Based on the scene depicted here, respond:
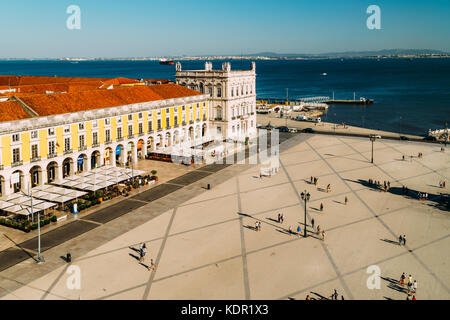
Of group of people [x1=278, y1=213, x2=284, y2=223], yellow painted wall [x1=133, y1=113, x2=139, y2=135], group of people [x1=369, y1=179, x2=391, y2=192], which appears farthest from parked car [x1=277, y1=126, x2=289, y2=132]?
group of people [x1=278, y1=213, x2=284, y2=223]

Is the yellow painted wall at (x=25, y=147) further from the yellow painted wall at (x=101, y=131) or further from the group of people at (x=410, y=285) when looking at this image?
the group of people at (x=410, y=285)

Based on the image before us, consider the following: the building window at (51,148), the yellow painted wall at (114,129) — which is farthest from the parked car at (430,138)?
the building window at (51,148)

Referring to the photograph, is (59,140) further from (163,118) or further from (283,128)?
(283,128)

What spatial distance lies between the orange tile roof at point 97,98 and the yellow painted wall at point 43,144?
273 cm

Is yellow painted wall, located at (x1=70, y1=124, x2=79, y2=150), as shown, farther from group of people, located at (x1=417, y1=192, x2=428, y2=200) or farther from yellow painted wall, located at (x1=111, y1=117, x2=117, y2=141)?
group of people, located at (x1=417, y1=192, x2=428, y2=200)

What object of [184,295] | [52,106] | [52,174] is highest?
[52,106]

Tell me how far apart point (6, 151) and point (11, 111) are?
19.0ft

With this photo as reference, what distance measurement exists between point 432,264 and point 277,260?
12.7 meters

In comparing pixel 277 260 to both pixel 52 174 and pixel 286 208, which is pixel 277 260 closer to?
pixel 286 208

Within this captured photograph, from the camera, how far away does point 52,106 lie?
5478 centimetres

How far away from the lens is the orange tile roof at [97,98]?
177ft
